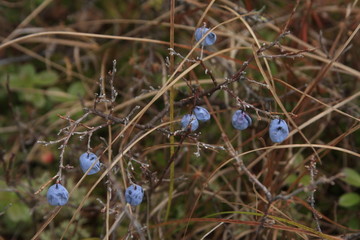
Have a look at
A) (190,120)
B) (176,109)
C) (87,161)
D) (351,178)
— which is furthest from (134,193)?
(351,178)

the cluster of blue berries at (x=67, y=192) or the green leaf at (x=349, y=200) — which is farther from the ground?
the cluster of blue berries at (x=67, y=192)

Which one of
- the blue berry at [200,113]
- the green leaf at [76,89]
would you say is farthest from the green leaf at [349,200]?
the green leaf at [76,89]

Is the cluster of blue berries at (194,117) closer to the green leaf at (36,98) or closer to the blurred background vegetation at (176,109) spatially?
the blurred background vegetation at (176,109)

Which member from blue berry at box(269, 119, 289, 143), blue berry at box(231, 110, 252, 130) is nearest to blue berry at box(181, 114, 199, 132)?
blue berry at box(231, 110, 252, 130)

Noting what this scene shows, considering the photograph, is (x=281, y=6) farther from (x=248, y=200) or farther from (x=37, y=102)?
(x=37, y=102)

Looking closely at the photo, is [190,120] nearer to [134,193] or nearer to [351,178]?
[134,193]

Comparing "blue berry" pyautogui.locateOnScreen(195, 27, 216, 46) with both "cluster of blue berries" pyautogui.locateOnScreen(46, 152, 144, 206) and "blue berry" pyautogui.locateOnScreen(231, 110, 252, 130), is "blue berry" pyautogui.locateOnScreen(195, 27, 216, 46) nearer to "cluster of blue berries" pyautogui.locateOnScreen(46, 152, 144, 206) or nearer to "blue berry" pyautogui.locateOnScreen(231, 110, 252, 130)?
"blue berry" pyautogui.locateOnScreen(231, 110, 252, 130)
